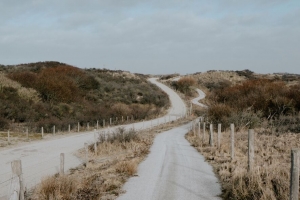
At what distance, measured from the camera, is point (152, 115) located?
50.7 m

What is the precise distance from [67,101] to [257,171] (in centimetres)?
4077

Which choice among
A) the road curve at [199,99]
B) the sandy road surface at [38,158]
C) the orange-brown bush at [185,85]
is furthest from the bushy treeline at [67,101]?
the orange-brown bush at [185,85]

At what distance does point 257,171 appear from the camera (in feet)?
30.3

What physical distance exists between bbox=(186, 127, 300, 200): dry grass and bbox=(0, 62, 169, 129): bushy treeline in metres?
23.4

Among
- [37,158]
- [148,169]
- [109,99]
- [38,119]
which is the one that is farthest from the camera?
[109,99]

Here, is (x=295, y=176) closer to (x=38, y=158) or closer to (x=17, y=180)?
(x=17, y=180)

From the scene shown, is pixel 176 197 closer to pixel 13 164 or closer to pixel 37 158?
pixel 13 164

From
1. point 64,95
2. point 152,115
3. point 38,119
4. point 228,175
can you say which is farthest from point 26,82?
point 228,175

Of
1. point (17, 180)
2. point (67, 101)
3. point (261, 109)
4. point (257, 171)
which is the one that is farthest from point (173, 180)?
point (67, 101)

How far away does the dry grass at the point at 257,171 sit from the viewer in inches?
312

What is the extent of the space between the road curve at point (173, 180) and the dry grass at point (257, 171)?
0.44m

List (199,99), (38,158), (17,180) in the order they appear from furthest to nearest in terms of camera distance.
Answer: (199,99)
(38,158)
(17,180)

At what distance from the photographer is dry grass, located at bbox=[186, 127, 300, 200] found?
312 inches

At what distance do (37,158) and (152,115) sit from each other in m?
32.1
